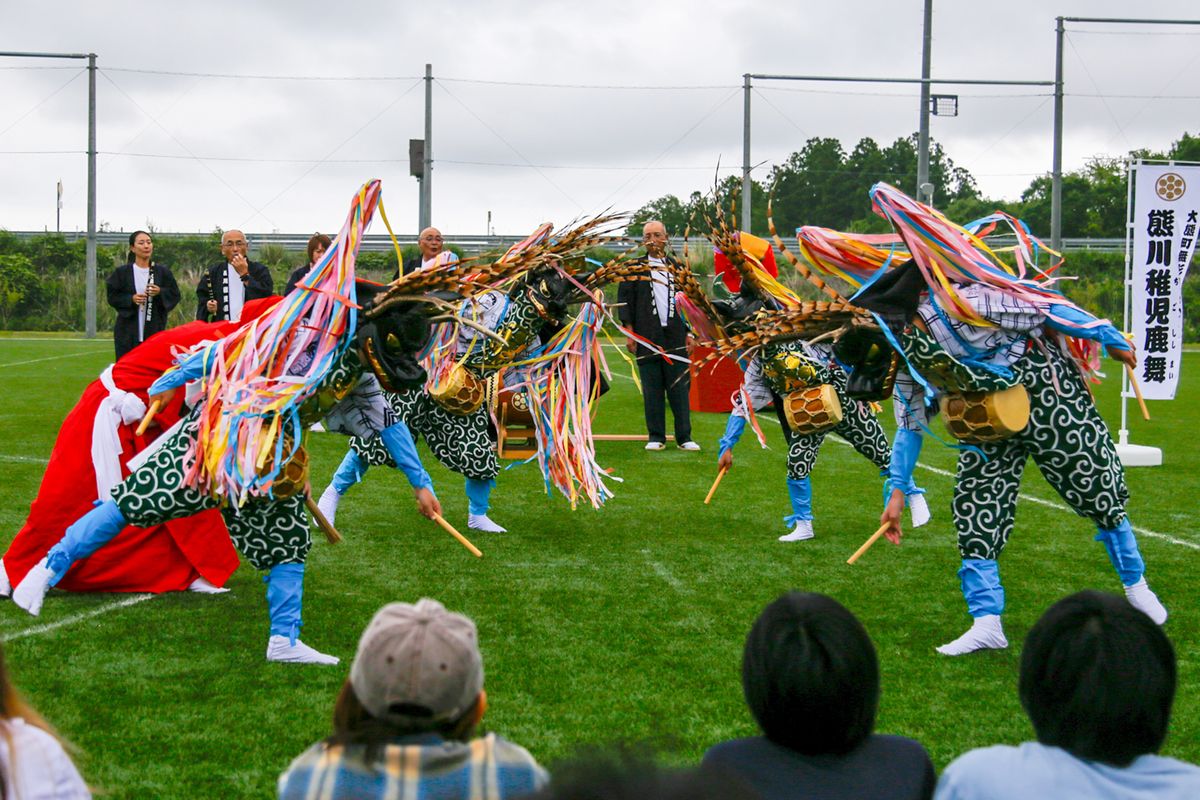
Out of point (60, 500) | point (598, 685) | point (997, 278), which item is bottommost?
point (598, 685)

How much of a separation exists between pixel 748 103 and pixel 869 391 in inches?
837

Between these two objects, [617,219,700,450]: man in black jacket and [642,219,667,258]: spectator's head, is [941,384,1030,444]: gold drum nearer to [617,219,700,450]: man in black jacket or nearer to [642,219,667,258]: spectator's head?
[642,219,667,258]: spectator's head

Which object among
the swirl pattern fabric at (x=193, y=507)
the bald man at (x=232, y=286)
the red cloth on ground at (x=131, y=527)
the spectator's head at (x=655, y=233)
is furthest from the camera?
the bald man at (x=232, y=286)

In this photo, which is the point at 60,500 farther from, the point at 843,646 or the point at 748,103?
the point at 748,103

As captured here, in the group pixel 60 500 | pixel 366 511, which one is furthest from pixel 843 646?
pixel 366 511

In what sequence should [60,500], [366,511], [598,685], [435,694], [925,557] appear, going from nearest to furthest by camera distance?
[435,694] → [598,685] → [60,500] → [925,557] → [366,511]

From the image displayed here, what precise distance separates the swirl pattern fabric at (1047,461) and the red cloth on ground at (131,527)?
271 cm

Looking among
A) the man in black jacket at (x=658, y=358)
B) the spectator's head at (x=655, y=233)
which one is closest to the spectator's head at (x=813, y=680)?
the spectator's head at (x=655, y=233)

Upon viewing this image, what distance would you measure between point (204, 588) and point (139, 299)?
19.3ft

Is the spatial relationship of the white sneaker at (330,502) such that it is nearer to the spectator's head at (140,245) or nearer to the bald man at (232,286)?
the bald man at (232,286)

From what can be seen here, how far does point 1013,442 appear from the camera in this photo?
15.8 feet

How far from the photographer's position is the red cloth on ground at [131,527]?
518 cm

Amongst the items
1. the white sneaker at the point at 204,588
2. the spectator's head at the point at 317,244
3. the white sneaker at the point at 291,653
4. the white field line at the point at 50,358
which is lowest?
the white sneaker at the point at 291,653

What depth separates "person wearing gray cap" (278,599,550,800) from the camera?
190cm
